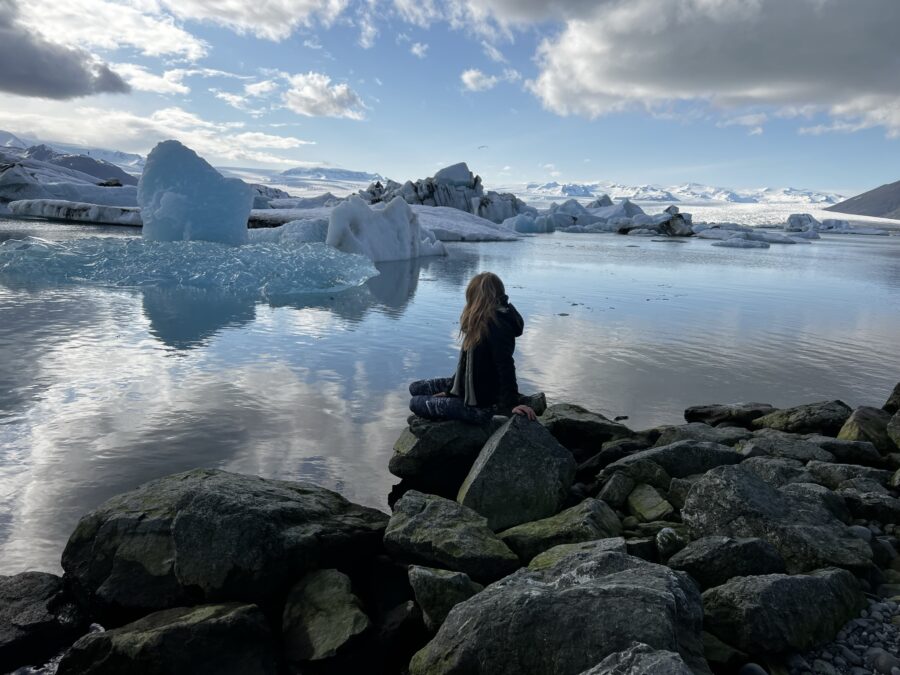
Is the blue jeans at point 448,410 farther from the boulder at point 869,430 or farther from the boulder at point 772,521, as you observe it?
the boulder at point 869,430

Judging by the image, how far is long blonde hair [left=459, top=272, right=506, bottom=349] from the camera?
459cm

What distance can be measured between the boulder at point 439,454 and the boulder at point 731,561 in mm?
2011

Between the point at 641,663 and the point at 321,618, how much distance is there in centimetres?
161

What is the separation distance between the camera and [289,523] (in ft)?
11.5

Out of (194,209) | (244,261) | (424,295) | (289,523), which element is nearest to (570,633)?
(289,523)

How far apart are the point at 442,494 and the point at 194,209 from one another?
66.6ft

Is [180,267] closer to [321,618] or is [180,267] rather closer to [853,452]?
[321,618]

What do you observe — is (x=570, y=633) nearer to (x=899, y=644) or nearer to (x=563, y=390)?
(x=899, y=644)

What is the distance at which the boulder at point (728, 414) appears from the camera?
6.29 meters

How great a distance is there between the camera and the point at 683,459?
4570mm

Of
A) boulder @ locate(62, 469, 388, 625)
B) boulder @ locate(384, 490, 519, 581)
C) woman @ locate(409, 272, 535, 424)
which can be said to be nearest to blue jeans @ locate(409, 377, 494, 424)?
woman @ locate(409, 272, 535, 424)

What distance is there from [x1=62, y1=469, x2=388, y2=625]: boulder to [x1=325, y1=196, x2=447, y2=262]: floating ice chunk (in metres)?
19.3

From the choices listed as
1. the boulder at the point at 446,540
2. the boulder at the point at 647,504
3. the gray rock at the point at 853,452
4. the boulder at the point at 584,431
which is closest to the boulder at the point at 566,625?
the boulder at the point at 446,540

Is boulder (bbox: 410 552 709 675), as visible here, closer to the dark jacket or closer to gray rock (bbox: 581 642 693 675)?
gray rock (bbox: 581 642 693 675)
